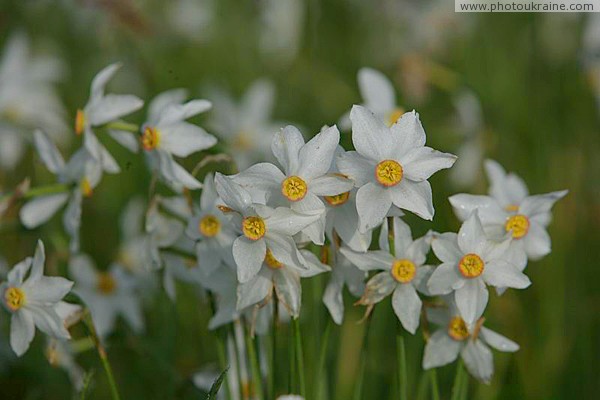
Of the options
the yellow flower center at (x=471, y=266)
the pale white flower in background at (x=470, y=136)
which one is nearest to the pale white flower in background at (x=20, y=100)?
the pale white flower in background at (x=470, y=136)

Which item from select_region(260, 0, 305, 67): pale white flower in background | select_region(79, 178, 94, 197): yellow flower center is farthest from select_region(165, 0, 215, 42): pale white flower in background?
select_region(79, 178, 94, 197): yellow flower center

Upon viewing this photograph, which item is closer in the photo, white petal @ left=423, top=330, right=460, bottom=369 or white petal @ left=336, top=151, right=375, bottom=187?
white petal @ left=336, top=151, right=375, bottom=187

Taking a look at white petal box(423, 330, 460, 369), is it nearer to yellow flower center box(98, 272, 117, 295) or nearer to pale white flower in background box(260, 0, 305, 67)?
yellow flower center box(98, 272, 117, 295)

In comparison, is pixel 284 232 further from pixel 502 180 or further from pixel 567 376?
pixel 567 376

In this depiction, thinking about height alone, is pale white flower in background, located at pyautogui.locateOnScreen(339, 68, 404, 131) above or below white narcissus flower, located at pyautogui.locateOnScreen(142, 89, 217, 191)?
below

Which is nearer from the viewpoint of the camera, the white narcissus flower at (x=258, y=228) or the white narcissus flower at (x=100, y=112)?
the white narcissus flower at (x=258, y=228)

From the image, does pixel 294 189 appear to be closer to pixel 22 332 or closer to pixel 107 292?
pixel 22 332

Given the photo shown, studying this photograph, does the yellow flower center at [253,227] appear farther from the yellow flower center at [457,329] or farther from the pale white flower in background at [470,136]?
the pale white flower in background at [470,136]
